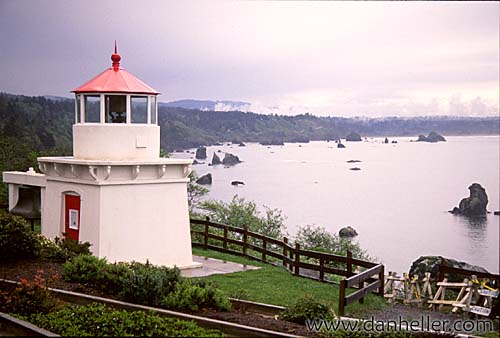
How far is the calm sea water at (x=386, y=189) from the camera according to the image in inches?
687

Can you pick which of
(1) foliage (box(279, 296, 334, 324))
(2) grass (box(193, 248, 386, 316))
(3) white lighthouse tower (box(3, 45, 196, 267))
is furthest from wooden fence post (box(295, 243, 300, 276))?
(1) foliage (box(279, 296, 334, 324))

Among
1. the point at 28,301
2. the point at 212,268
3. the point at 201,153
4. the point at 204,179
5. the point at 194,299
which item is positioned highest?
the point at 201,153

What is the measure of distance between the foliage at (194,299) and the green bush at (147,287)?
0.13m

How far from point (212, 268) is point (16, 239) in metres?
5.37

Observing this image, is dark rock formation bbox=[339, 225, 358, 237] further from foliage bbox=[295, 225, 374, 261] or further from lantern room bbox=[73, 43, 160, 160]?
lantern room bbox=[73, 43, 160, 160]

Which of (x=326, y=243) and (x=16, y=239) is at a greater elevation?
(x=16, y=239)

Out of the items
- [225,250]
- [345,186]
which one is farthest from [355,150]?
[225,250]

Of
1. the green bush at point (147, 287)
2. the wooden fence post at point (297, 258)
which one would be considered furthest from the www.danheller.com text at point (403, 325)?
the wooden fence post at point (297, 258)

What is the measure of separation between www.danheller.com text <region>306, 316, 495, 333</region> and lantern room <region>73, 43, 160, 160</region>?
7436 mm

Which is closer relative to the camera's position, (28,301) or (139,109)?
(28,301)

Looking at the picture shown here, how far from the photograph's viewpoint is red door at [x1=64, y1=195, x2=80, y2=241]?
15398mm

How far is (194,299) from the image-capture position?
32.1ft

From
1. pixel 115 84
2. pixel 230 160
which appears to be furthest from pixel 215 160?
pixel 115 84

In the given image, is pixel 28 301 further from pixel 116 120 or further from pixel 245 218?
pixel 245 218
